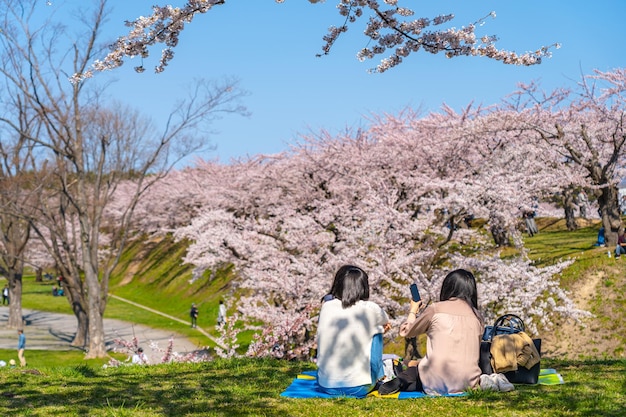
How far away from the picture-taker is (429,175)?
20281mm

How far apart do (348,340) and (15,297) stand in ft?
106

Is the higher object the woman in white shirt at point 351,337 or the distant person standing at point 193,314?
the woman in white shirt at point 351,337

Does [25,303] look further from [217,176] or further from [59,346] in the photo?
[59,346]

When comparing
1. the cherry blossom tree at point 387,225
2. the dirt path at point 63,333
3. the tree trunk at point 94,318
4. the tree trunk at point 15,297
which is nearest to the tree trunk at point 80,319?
the dirt path at point 63,333

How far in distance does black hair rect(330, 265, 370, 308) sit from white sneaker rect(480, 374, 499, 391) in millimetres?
1321

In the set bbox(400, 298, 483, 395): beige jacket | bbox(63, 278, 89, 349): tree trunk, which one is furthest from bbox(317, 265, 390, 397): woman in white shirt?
bbox(63, 278, 89, 349): tree trunk

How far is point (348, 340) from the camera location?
6020mm

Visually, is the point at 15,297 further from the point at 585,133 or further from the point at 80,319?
the point at 585,133

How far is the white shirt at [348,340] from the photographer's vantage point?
19.7ft

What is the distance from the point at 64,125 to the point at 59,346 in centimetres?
1075

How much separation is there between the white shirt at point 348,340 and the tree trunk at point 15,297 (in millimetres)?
31705

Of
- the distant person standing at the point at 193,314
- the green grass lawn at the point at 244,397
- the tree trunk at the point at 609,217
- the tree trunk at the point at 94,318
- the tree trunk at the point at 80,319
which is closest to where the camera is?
the green grass lawn at the point at 244,397

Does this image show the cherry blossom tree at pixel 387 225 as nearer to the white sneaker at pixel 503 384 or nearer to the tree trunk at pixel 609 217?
the tree trunk at pixel 609 217

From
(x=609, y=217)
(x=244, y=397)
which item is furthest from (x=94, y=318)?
(x=244, y=397)
